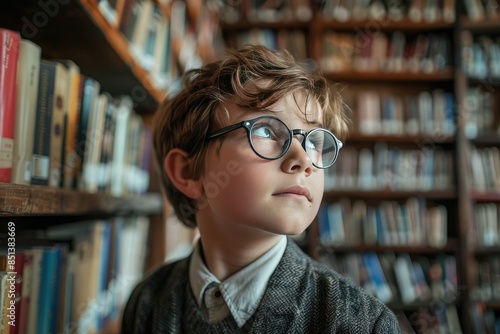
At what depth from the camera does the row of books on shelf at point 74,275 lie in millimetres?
791

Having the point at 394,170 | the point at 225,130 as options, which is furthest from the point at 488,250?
the point at 225,130

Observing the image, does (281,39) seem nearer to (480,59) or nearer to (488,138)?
(480,59)

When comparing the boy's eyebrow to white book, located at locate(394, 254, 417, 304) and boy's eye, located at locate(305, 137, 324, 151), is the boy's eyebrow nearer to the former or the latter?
boy's eye, located at locate(305, 137, 324, 151)

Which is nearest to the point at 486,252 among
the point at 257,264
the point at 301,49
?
the point at 301,49

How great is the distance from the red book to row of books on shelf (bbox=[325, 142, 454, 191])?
231 cm

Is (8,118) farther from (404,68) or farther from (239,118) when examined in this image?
(404,68)

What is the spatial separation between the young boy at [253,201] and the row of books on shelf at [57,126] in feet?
0.76

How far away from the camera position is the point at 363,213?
2863mm

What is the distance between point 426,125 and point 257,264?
239cm

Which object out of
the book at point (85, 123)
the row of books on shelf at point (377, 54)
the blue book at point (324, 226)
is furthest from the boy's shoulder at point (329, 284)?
the row of books on shelf at point (377, 54)

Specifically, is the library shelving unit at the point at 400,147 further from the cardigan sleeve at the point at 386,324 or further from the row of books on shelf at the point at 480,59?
the cardigan sleeve at the point at 386,324

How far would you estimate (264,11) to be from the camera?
9.82ft

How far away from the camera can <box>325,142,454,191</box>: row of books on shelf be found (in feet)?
9.37

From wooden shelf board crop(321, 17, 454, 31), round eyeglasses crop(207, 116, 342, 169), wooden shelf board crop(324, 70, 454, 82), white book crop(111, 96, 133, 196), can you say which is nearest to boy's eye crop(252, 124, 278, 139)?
round eyeglasses crop(207, 116, 342, 169)
